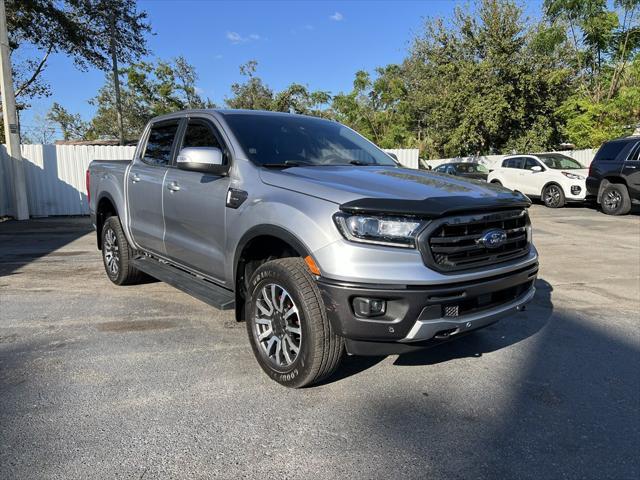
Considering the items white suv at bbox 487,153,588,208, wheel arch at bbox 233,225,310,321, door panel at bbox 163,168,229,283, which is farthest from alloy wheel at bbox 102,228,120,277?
white suv at bbox 487,153,588,208

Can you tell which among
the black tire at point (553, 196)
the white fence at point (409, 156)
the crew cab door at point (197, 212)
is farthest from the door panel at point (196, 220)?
the white fence at point (409, 156)

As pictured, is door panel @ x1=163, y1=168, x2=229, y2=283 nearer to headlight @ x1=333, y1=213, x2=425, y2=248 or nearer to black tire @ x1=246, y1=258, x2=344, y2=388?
black tire @ x1=246, y1=258, x2=344, y2=388

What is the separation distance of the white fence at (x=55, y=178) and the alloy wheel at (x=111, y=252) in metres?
9.13

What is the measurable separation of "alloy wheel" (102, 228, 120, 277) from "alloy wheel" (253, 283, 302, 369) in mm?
2962

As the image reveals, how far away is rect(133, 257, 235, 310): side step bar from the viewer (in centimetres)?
358

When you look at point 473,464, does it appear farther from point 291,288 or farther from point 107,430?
point 107,430

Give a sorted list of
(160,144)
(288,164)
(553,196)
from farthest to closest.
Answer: (553,196) → (160,144) → (288,164)

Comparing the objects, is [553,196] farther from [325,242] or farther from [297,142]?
[325,242]

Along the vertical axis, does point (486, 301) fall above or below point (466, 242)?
below

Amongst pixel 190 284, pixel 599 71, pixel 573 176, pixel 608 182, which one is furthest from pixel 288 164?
pixel 599 71

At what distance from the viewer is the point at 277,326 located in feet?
10.4

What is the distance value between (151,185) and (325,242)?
2608 mm

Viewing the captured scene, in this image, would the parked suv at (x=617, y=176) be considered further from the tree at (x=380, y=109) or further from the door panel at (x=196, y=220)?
the tree at (x=380, y=109)

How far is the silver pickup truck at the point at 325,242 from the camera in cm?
263
